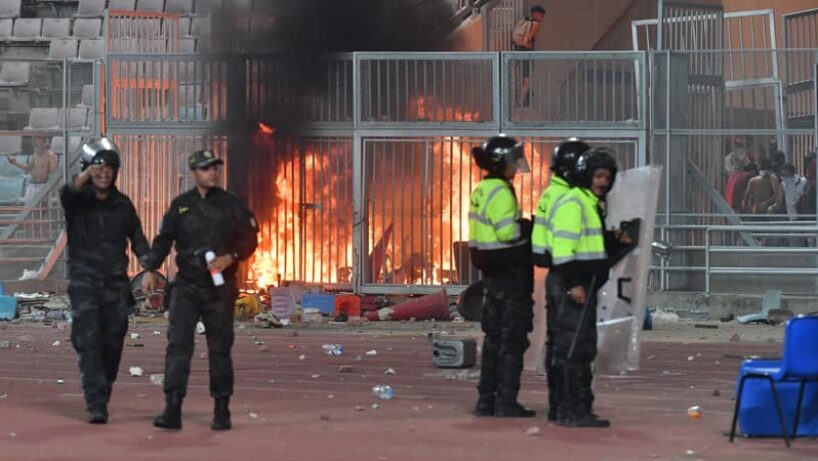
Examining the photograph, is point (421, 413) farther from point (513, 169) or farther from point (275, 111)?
point (275, 111)

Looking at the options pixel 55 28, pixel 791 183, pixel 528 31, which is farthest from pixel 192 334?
pixel 55 28

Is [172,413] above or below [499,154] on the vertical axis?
below

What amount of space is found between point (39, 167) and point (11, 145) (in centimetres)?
361

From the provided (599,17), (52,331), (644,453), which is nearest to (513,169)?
(644,453)

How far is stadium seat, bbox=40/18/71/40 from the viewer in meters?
32.5

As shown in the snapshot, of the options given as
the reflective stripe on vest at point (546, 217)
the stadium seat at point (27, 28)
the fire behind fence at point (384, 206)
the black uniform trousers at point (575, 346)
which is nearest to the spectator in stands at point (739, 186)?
the fire behind fence at point (384, 206)

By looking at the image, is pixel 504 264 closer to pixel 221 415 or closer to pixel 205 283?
pixel 205 283

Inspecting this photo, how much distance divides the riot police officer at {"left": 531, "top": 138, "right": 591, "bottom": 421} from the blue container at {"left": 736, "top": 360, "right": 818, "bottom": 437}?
1371 millimetres

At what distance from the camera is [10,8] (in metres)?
33.3

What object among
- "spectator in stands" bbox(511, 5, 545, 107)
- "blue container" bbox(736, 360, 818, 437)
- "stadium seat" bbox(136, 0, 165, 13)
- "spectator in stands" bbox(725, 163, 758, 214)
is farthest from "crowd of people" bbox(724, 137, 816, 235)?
"stadium seat" bbox(136, 0, 165, 13)

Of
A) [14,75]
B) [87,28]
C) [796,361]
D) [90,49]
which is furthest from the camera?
[87,28]

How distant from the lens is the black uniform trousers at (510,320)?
39.9ft

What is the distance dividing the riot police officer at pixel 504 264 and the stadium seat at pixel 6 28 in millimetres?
22091

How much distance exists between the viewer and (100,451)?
1074cm
